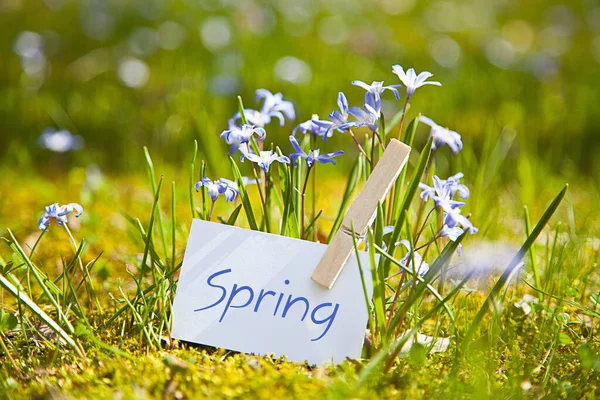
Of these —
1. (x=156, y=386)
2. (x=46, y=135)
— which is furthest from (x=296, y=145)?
(x=46, y=135)

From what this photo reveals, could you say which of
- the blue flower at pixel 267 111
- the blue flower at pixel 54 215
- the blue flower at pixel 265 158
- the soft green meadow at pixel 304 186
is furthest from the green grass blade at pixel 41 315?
the blue flower at pixel 267 111

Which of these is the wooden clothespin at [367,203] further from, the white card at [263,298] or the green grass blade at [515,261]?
the green grass blade at [515,261]

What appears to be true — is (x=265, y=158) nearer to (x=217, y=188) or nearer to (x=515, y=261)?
Result: (x=217, y=188)

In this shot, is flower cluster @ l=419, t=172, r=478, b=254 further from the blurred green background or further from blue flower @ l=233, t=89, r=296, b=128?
the blurred green background

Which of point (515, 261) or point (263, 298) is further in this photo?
point (263, 298)

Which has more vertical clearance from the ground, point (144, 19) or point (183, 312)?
point (144, 19)

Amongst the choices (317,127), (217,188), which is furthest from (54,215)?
(317,127)

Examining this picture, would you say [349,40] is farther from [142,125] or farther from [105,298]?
[105,298]
